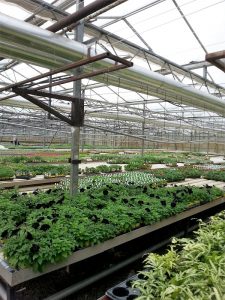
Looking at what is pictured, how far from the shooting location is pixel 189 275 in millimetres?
1964

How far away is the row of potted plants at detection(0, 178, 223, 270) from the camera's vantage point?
2408 millimetres

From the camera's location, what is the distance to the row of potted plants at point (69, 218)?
2.41 metres

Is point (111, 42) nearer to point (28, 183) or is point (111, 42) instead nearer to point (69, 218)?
point (28, 183)

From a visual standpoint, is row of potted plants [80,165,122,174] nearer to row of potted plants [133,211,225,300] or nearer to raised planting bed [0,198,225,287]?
raised planting bed [0,198,225,287]

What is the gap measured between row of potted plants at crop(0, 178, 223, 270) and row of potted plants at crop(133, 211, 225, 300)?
74cm

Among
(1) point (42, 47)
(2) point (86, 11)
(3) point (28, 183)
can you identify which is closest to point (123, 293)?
(2) point (86, 11)

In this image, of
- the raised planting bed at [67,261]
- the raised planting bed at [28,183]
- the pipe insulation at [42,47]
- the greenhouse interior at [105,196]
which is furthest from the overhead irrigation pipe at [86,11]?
the raised planting bed at [28,183]

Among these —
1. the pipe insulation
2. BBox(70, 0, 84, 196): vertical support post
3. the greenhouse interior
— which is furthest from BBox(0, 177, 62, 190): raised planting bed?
the pipe insulation

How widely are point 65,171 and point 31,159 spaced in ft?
8.61

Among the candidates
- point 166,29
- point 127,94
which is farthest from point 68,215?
point 127,94

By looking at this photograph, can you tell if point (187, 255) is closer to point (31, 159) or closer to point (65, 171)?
point (65, 171)

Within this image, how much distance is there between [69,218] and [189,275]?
157 cm

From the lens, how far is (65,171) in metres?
6.82

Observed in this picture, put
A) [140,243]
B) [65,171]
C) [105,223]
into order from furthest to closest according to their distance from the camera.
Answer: [65,171] < [140,243] < [105,223]
